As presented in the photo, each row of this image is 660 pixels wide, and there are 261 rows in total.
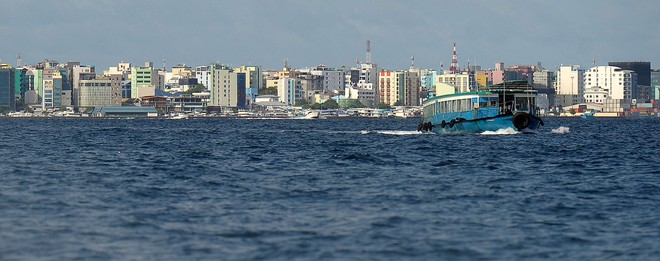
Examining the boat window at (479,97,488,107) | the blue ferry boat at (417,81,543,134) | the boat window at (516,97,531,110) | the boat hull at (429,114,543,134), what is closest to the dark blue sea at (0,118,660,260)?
the boat hull at (429,114,543,134)

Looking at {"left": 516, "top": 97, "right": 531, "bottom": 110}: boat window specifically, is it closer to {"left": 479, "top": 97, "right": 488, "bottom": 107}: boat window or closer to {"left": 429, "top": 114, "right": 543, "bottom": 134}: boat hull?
{"left": 429, "top": 114, "right": 543, "bottom": 134}: boat hull

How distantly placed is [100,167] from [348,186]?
53.2 feet

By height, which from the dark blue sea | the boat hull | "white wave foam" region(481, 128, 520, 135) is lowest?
the dark blue sea

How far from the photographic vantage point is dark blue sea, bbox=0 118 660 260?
2769 cm

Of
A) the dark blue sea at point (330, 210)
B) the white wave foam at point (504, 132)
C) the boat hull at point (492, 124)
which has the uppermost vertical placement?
the boat hull at point (492, 124)

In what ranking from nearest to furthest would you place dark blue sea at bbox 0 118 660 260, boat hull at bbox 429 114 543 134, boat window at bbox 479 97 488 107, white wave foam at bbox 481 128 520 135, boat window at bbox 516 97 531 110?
dark blue sea at bbox 0 118 660 260, boat hull at bbox 429 114 543 134, white wave foam at bbox 481 128 520 135, boat window at bbox 479 97 488 107, boat window at bbox 516 97 531 110

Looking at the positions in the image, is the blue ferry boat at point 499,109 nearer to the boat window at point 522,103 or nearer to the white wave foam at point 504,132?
the boat window at point 522,103

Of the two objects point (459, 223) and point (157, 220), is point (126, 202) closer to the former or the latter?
point (157, 220)

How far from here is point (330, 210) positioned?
3462 cm

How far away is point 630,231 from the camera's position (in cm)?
3109

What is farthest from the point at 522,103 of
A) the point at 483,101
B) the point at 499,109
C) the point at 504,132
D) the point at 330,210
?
the point at 330,210

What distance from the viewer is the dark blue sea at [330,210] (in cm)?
Answer: 2769

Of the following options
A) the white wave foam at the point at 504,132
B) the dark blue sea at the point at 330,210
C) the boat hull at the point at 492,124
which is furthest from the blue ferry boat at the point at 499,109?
the dark blue sea at the point at 330,210

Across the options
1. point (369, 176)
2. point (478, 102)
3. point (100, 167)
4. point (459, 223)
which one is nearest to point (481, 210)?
point (459, 223)
